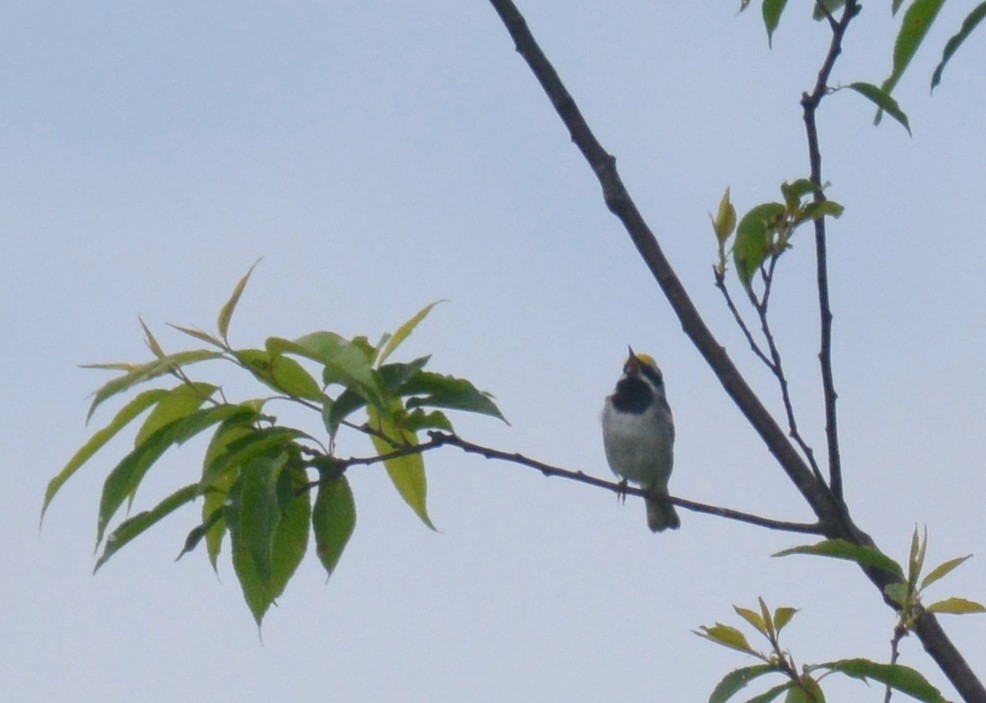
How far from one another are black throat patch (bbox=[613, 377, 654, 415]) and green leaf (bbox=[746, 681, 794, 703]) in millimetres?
5047

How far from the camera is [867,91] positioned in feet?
5.73

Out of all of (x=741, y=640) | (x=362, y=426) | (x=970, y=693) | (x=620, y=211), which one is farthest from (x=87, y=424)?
(x=970, y=693)

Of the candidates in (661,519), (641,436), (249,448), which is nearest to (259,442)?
(249,448)

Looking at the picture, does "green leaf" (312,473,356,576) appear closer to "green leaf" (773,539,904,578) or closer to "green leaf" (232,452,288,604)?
"green leaf" (232,452,288,604)

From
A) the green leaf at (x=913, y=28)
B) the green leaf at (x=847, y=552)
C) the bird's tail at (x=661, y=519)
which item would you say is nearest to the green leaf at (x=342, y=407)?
the green leaf at (x=847, y=552)

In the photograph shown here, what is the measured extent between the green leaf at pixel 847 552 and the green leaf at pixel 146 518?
78 cm

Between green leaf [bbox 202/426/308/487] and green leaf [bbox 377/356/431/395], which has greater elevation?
green leaf [bbox 377/356/431/395]

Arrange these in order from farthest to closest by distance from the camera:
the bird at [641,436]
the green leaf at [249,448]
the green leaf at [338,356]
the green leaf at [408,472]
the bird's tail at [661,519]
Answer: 1. the bird's tail at [661,519]
2. the bird at [641,436]
3. the green leaf at [408,472]
4. the green leaf at [249,448]
5. the green leaf at [338,356]

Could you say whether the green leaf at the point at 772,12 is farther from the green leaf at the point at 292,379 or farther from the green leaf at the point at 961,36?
the green leaf at the point at 292,379

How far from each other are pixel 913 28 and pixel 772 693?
31.9 inches

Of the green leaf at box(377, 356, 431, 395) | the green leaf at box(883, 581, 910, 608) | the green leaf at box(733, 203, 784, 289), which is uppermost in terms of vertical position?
the green leaf at box(733, 203, 784, 289)

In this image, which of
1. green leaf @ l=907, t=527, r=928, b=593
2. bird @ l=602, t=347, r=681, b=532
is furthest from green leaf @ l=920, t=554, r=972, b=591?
bird @ l=602, t=347, r=681, b=532

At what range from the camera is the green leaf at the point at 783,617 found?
5.80 ft

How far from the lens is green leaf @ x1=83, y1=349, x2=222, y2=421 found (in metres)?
1.60
